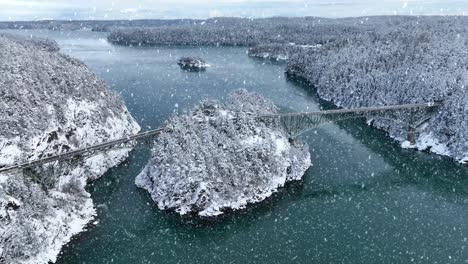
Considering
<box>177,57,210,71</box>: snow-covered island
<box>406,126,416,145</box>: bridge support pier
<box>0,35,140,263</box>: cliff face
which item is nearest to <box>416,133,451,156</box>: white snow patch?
<box>406,126,416,145</box>: bridge support pier

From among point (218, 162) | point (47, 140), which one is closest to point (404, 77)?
point (218, 162)

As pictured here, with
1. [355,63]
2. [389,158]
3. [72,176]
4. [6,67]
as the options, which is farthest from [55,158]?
[355,63]

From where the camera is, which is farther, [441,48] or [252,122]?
[441,48]

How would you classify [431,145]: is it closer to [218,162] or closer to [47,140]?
[218,162]

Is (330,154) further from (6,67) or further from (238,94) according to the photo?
(6,67)

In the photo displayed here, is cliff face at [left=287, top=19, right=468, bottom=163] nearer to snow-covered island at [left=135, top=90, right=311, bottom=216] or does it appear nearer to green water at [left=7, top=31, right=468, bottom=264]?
green water at [left=7, top=31, right=468, bottom=264]

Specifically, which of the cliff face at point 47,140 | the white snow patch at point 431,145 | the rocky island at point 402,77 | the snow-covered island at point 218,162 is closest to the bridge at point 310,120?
the white snow patch at point 431,145
